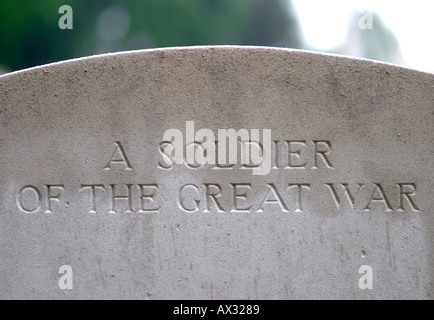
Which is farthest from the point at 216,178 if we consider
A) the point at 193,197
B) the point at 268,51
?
the point at 268,51

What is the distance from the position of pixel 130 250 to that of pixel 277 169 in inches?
35.6

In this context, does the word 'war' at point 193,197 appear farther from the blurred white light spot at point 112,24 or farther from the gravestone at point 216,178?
the blurred white light spot at point 112,24

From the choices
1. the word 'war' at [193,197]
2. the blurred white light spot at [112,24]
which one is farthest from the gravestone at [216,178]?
the blurred white light spot at [112,24]

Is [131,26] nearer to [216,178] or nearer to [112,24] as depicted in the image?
[112,24]

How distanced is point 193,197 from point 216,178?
16 centimetres

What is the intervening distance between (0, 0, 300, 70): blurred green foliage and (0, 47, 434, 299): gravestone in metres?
10.9

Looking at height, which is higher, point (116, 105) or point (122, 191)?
point (116, 105)

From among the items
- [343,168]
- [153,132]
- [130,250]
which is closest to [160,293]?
[130,250]

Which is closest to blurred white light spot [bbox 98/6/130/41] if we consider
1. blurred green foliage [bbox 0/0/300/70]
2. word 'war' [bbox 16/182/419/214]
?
blurred green foliage [bbox 0/0/300/70]

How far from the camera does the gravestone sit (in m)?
3.17

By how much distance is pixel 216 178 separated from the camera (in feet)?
10.6

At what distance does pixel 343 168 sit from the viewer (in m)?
3.19

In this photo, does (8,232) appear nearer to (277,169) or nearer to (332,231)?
(277,169)

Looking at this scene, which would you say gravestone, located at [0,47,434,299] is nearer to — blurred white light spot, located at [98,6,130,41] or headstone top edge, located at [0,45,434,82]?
headstone top edge, located at [0,45,434,82]
